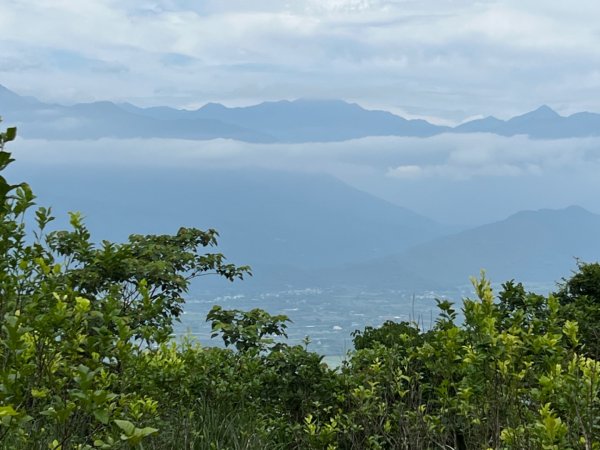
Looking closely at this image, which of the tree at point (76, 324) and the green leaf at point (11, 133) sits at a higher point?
the green leaf at point (11, 133)

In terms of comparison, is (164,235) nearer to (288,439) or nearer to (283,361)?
(283,361)

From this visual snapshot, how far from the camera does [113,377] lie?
470cm

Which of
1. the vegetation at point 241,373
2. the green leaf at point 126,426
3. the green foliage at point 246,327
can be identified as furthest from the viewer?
the green foliage at point 246,327

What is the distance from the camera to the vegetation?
392 centimetres

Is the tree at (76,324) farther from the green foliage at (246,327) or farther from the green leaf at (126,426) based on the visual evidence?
the green foliage at (246,327)

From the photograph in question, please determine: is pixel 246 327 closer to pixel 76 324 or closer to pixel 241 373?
pixel 241 373

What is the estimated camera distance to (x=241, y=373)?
660cm

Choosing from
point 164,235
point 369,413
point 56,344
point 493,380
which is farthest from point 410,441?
point 164,235

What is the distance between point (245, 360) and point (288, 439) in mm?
929

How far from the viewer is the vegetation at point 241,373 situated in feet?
12.9

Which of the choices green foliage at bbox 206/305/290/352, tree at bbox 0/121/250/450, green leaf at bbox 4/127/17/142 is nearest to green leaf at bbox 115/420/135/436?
tree at bbox 0/121/250/450

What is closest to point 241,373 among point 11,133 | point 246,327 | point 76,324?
point 246,327

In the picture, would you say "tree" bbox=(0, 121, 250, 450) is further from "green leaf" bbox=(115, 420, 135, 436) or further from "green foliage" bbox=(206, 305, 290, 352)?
"green foliage" bbox=(206, 305, 290, 352)

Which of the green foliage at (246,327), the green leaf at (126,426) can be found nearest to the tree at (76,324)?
the green leaf at (126,426)
